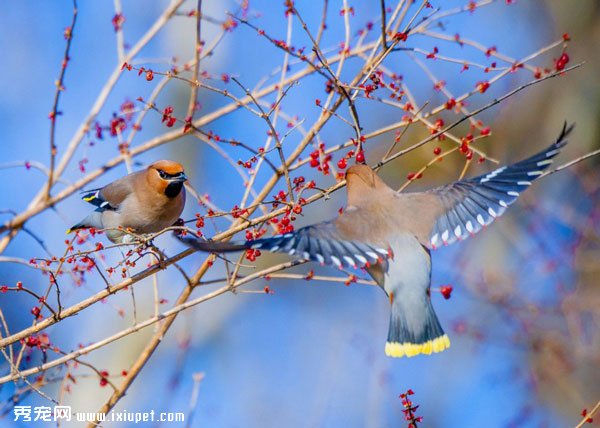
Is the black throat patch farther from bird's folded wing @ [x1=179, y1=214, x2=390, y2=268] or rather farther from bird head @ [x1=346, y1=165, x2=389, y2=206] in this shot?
bird's folded wing @ [x1=179, y1=214, x2=390, y2=268]

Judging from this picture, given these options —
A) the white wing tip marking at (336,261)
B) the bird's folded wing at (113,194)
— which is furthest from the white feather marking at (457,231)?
the bird's folded wing at (113,194)

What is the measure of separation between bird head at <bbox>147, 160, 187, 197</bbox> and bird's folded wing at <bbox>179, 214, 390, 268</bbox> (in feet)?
4.16

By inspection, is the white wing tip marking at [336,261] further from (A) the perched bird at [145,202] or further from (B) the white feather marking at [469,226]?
(A) the perched bird at [145,202]

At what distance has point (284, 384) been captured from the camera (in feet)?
35.3

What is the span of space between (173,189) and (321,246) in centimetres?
150

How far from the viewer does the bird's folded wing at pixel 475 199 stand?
410 cm

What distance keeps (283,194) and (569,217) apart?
15.4ft

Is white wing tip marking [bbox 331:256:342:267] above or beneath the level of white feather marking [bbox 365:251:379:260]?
beneath

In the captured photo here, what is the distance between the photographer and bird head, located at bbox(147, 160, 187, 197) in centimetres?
490

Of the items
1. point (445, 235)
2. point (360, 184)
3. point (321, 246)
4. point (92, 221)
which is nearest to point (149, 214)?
point (92, 221)

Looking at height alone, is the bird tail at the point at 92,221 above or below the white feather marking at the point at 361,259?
above

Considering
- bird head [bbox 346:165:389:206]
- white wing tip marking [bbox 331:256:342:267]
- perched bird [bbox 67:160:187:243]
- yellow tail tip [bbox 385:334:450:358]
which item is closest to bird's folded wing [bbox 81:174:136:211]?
perched bird [bbox 67:160:187:243]

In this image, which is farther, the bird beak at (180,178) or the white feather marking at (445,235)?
the bird beak at (180,178)

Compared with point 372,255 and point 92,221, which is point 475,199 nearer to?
point 372,255
